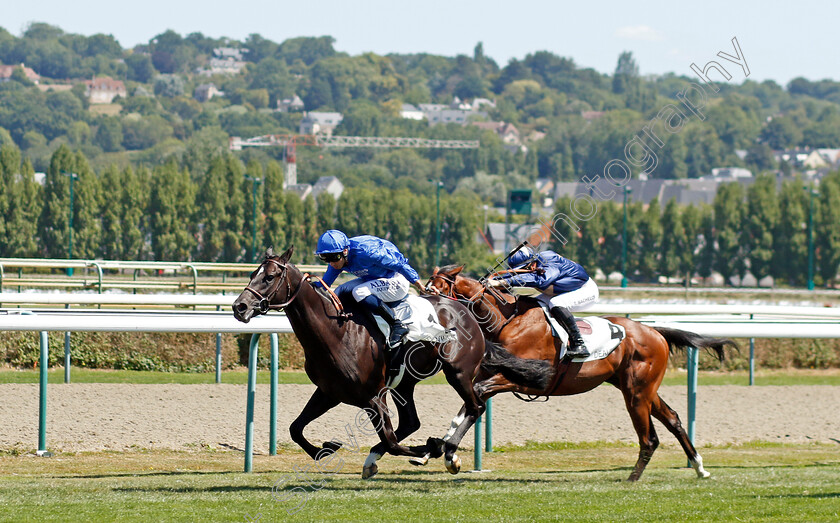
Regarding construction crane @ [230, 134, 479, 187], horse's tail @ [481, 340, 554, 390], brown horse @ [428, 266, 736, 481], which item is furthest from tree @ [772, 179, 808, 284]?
construction crane @ [230, 134, 479, 187]

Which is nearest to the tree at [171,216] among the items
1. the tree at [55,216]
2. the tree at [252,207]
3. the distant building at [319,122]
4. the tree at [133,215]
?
the tree at [133,215]

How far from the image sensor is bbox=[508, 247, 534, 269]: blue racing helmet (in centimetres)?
679

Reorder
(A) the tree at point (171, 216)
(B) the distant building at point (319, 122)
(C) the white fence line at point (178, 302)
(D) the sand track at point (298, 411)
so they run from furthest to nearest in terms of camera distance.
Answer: (B) the distant building at point (319, 122) → (A) the tree at point (171, 216) → (C) the white fence line at point (178, 302) → (D) the sand track at point (298, 411)

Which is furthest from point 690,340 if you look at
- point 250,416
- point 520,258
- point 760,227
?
point 760,227

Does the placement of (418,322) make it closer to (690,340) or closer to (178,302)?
(690,340)

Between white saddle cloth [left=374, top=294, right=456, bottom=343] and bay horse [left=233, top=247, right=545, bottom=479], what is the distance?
0.05 meters

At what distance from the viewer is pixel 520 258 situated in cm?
680

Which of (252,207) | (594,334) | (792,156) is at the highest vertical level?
(792,156)

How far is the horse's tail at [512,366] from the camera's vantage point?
654 cm

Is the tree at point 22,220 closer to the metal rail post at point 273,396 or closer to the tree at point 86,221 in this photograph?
the tree at point 86,221

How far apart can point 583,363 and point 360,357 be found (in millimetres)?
1639

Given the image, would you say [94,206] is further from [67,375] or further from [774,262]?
[67,375]

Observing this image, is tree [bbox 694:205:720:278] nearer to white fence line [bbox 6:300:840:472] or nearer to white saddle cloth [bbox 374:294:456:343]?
white fence line [bbox 6:300:840:472]

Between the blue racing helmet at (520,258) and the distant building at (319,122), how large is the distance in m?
178
